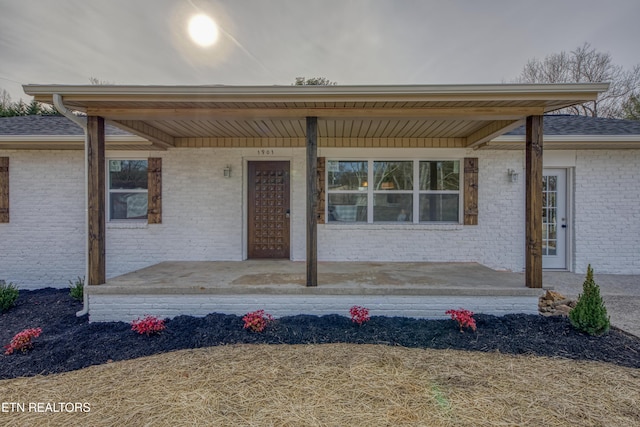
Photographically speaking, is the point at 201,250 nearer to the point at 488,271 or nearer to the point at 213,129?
the point at 213,129

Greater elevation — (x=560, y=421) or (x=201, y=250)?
(x=201, y=250)

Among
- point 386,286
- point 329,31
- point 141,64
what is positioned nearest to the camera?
point 386,286

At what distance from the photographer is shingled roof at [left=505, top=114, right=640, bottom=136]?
5746 mm

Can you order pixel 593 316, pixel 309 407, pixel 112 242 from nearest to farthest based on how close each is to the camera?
pixel 309 407, pixel 593 316, pixel 112 242

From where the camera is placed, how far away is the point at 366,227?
6.08 metres

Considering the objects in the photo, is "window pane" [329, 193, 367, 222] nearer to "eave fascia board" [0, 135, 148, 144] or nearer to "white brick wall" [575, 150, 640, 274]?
"eave fascia board" [0, 135, 148, 144]

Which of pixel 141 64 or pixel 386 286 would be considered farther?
pixel 141 64

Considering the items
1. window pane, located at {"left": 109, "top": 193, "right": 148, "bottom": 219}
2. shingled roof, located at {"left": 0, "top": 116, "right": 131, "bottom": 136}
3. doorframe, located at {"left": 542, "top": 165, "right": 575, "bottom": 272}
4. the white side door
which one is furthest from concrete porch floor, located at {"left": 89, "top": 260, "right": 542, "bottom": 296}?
shingled roof, located at {"left": 0, "top": 116, "right": 131, "bottom": 136}

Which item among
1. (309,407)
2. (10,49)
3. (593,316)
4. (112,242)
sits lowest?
(309,407)

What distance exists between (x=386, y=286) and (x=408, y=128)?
2639mm

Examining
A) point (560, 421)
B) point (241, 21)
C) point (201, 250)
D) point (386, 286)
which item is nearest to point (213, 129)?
point (201, 250)

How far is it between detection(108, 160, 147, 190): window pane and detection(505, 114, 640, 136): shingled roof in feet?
22.4

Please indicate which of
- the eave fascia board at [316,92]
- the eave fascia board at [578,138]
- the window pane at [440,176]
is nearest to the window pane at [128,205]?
the eave fascia board at [316,92]

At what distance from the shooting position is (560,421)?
216 centimetres
